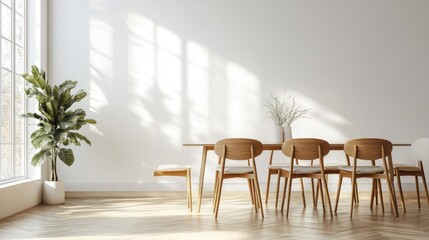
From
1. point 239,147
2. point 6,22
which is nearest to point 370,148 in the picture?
point 239,147

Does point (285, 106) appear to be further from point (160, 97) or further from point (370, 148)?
point (370, 148)

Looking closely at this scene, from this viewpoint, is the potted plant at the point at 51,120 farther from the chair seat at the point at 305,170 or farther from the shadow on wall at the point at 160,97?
the chair seat at the point at 305,170

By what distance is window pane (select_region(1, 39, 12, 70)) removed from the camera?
602cm

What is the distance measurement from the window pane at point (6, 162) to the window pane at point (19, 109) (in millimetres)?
251

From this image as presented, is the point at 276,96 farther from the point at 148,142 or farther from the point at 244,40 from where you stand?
the point at 148,142

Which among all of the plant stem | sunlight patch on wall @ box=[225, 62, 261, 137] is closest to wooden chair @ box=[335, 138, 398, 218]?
sunlight patch on wall @ box=[225, 62, 261, 137]

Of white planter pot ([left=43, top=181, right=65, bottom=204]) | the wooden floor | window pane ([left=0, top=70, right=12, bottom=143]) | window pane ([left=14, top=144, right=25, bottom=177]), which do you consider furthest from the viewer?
white planter pot ([left=43, top=181, right=65, bottom=204])

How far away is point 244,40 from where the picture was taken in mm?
7590

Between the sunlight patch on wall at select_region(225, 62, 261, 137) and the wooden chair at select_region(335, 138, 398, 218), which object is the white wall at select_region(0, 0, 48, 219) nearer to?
the sunlight patch on wall at select_region(225, 62, 261, 137)

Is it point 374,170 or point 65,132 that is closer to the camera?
point 374,170

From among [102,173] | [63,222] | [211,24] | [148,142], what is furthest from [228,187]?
[63,222]

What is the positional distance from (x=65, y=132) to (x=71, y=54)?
1.45 meters

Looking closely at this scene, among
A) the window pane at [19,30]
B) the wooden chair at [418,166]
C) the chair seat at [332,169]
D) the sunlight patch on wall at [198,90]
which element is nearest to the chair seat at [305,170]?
the chair seat at [332,169]

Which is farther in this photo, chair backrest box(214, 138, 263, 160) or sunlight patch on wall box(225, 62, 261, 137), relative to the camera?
sunlight patch on wall box(225, 62, 261, 137)
